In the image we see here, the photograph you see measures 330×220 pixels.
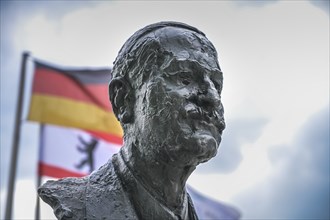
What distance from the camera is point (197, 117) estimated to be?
9.91ft

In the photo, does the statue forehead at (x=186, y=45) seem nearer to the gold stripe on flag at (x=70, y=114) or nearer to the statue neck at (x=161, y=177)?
the statue neck at (x=161, y=177)

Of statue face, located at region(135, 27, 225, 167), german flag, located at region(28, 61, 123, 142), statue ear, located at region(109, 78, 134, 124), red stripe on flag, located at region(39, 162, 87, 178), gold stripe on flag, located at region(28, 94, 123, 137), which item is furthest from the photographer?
german flag, located at region(28, 61, 123, 142)

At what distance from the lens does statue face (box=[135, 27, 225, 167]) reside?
9.80 ft

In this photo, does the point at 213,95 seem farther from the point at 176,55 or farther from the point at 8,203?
the point at 8,203

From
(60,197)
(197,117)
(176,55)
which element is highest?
(176,55)

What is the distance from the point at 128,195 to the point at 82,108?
682cm

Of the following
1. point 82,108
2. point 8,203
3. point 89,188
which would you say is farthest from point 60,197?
point 82,108

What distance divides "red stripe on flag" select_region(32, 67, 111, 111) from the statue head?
658 centimetres

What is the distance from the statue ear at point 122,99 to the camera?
3230 mm

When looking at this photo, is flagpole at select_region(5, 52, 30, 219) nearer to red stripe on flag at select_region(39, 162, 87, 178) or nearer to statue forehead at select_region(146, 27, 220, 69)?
red stripe on flag at select_region(39, 162, 87, 178)

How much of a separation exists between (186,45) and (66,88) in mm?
6981

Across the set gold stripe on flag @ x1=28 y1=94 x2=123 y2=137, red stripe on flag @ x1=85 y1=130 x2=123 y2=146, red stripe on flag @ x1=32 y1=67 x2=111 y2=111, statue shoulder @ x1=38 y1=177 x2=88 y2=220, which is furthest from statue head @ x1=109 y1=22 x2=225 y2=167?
red stripe on flag @ x1=32 y1=67 x2=111 y2=111

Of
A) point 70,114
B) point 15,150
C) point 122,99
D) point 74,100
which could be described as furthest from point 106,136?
point 122,99

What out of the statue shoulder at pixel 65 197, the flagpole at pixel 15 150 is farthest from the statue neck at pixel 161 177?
the flagpole at pixel 15 150
